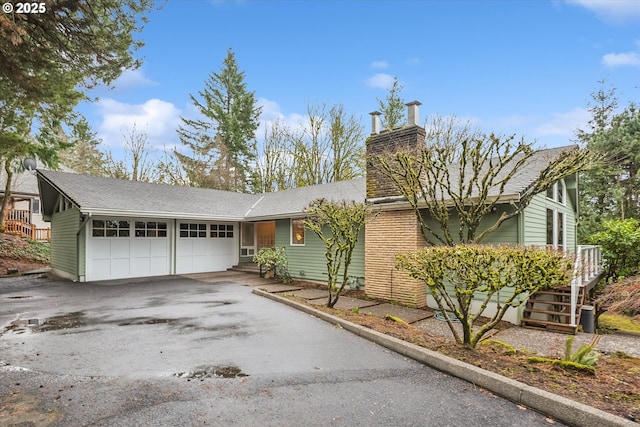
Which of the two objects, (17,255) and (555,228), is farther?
(17,255)

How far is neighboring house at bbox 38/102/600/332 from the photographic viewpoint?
8.72m

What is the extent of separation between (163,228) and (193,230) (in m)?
1.23

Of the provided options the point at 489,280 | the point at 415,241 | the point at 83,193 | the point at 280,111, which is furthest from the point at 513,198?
the point at 280,111

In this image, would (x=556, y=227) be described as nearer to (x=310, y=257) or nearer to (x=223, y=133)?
(x=310, y=257)

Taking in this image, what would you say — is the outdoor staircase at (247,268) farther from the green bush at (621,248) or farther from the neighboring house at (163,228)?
the green bush at (621,248)

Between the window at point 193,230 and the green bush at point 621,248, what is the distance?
1572 centimetres

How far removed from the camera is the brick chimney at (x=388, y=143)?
9.03 m

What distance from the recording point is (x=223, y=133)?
84.3 ft

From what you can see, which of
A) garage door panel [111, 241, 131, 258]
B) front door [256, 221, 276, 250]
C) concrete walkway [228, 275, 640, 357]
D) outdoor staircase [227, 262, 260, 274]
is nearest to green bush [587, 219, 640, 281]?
concrete walkway [228, 275, 640, 357]

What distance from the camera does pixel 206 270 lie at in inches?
577

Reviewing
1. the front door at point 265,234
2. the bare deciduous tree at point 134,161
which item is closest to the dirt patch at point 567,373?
the front door at point 265,234

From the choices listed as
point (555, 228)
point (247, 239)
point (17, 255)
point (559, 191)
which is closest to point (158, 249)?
point (247, 239)

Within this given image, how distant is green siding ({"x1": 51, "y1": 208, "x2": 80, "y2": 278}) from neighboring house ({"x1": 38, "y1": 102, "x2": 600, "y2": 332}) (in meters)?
0.04

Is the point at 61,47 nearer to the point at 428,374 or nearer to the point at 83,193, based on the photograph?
the point at 83,193
